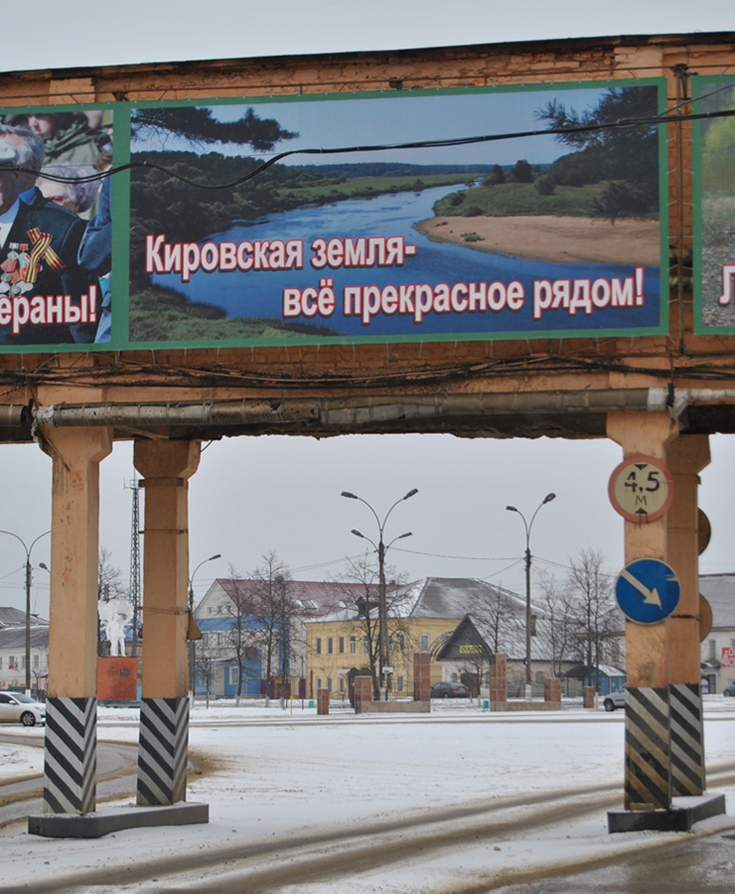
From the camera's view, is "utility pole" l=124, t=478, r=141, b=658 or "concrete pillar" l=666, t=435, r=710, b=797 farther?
"utility pole" l=124, t=478, r=141, b=658

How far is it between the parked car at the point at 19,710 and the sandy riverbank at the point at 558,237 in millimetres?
35215

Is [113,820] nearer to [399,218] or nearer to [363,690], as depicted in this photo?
[399,218]

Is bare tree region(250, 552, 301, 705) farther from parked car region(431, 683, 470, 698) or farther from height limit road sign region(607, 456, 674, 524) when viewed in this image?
height limit road sign region(607, 456, 674, 524)

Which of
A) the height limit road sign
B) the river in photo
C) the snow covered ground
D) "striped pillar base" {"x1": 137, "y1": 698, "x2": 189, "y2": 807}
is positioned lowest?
the snow covered ground

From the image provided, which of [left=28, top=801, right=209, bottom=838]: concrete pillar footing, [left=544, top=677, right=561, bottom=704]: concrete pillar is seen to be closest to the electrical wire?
[left=28, top=801, right=209, bottom=838]: concrete pillar footing

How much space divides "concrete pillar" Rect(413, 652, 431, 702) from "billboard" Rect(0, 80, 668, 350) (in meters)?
39.4

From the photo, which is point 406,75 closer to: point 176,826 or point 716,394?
point 716,394

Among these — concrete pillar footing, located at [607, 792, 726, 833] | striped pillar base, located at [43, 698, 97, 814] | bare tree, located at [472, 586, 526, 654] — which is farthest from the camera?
bare tree, located at [472, 586, 526, 654]

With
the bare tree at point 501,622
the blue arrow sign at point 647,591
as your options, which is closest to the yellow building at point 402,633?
the bare tree at point 501,622

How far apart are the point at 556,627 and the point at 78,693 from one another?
2923 inches

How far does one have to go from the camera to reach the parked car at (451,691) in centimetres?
7606

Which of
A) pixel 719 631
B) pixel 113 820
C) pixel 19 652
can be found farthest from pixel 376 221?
pixel 19 652

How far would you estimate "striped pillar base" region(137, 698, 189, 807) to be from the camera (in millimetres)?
15789

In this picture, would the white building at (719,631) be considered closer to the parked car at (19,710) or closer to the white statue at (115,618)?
the white statue at (115,618)
